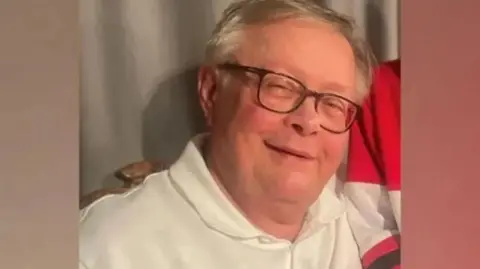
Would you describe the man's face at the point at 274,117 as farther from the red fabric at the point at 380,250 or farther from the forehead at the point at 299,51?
the red fabric at the point at 380,250

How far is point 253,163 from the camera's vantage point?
4.38 ft

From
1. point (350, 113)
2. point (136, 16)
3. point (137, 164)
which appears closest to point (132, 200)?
point (137, 164)

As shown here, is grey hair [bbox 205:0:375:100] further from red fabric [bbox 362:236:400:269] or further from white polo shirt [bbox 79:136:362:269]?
red fabric [bbox 362:236:400:269]

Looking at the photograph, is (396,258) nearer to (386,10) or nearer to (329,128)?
(329,128)

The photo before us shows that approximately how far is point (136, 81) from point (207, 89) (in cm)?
11

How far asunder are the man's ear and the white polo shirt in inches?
1.6

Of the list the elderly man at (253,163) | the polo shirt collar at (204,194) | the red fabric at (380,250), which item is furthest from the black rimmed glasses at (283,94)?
the red fabric at (380,250)

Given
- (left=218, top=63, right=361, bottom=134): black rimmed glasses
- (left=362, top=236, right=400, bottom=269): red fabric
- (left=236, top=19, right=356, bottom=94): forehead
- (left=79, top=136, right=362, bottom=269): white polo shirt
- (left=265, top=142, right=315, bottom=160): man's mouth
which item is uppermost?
(left=236, top=19, right=356, bottom=94): forehead

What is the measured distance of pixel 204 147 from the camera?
1.32 metres

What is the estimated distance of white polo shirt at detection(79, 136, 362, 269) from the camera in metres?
1.28
